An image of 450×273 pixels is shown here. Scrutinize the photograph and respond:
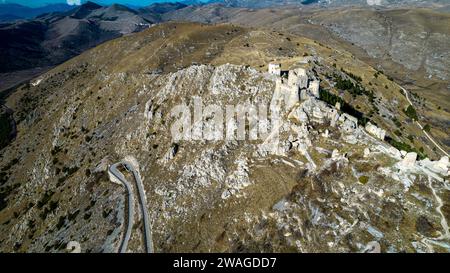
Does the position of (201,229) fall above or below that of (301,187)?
below

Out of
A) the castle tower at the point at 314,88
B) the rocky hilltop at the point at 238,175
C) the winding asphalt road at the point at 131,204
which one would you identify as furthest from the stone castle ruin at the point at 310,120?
the winding asphalt road at the point at 131,204

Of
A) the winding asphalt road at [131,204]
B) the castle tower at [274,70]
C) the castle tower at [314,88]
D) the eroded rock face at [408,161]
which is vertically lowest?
A: the winding asphalt road at [131,204]

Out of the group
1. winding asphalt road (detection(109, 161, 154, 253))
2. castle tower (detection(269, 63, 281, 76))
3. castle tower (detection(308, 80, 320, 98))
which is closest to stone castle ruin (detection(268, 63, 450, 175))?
castle tower (detection(308, 80, 320, 98))

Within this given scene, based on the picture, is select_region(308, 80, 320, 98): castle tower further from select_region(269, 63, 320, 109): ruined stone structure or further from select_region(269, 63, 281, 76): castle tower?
select_region(269, 63, 281, 76): castle tower

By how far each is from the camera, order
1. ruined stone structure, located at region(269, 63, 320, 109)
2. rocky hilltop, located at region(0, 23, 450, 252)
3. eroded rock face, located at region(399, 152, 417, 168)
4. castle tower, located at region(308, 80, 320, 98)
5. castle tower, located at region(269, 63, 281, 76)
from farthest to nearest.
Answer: castle tower, located at region(269, 63, 281, 76) < castle tower, located at region(308, 80, 320, 98) < ruined stone structure, located at region(269, 63, 320, 109) < eroded rock face, located at region(399, 152, 417, 168) < rocky hilltop, located at region(0, 23, 450, 252)

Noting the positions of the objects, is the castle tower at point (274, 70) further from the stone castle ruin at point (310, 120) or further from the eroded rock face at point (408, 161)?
the eroded rock face at point (408, 161)

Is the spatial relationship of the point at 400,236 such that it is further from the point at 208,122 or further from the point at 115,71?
the point at 115,71

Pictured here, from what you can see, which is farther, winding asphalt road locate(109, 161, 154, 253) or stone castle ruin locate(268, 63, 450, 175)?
winding asphalt road locate(109, 161, 154, 253)
